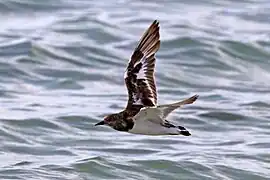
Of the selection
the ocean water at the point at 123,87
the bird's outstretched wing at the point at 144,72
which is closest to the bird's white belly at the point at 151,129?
the bird's outstretched wing at the point at 144,72

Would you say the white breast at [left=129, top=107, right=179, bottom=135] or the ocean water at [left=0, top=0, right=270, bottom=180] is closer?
the white breast at [left=129, top=107, right=179, bottom=135]

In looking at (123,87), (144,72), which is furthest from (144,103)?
(123,87)

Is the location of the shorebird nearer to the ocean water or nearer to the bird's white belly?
the bird's white belly

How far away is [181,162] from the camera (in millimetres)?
11367

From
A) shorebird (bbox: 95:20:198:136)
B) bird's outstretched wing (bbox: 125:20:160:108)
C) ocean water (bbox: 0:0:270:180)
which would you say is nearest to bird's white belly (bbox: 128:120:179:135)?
shorebird (bbox: 95:20:198:136)

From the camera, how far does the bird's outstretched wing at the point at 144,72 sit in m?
9.08

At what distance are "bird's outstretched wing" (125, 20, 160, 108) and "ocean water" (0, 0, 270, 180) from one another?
1.68m

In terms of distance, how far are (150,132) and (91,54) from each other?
753 cm

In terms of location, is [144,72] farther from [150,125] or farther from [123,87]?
[123,87]

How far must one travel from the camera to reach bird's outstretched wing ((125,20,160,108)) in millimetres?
9078

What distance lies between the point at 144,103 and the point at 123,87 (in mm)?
5350

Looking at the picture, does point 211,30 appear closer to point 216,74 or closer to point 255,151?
point 216,74

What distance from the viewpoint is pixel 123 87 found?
47.0 feet

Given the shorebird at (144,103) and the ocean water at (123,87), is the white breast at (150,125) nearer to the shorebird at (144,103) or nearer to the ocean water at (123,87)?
the shorebird at (144,103)
